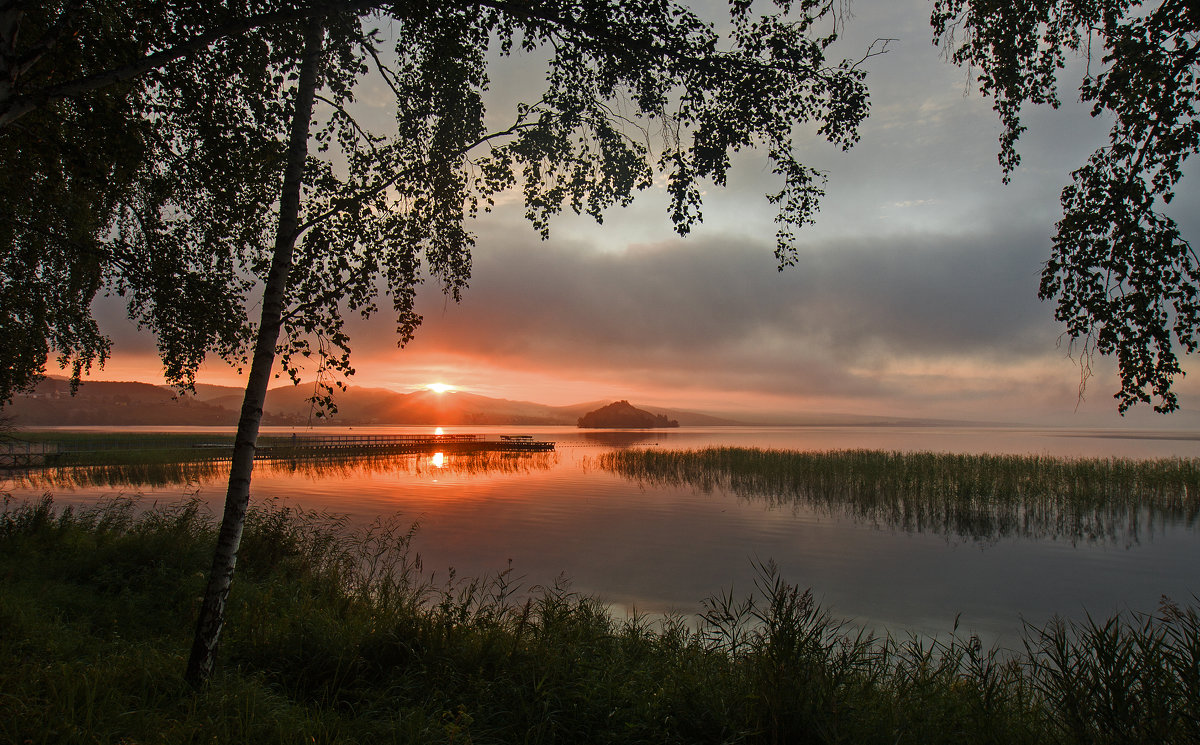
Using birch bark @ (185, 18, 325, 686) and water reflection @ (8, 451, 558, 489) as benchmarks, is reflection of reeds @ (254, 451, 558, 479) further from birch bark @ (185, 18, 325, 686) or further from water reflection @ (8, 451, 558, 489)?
birch bark @ (185, 18, 325, 686)

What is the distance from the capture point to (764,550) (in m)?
15.6

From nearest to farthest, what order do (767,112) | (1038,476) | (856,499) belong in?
(767,112)
(856,499)
(1038,476)

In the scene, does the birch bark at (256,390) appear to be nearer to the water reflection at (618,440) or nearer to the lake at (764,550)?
the lake at (764,550)

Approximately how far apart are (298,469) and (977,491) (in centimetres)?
3772

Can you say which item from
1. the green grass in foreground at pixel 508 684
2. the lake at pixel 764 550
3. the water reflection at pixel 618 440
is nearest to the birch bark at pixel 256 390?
the green grass in foreground at pixel 508 684

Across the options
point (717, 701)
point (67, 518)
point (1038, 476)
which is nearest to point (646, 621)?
point (717, 701)

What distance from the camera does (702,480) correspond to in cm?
3156

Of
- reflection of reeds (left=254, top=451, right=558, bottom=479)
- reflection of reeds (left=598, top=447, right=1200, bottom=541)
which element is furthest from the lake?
reflection of reeds (left=254, top=451, right=558, bottom=479)

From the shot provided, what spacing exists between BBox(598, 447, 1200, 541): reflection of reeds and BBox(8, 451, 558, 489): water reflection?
12.8 meters

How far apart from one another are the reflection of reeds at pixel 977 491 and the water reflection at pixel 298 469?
12815mm

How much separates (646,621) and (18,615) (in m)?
8.64

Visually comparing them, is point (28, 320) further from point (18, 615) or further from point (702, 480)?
point (702, 480)

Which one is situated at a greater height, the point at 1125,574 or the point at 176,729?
the point at 176,729

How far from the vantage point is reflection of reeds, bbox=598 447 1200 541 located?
63.6 feet
